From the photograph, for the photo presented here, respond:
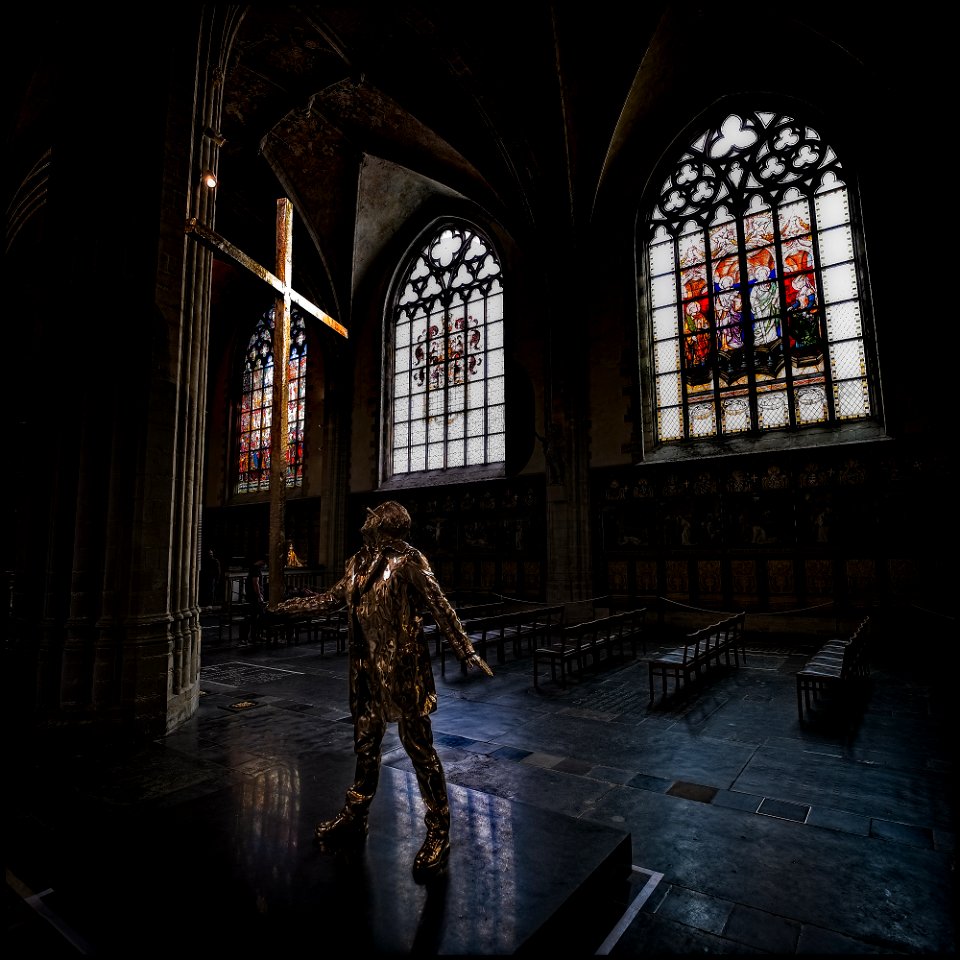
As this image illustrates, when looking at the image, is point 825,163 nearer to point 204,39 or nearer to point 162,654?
point 204,39

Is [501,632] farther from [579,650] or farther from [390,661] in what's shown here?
[390,661]

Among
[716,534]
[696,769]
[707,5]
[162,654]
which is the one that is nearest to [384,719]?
[696,769]

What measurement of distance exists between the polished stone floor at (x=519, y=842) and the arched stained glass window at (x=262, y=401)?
571 inches

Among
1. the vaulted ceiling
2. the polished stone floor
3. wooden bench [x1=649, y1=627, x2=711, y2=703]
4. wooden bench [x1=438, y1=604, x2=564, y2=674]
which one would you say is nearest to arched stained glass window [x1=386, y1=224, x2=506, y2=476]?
the vaulted ceiling

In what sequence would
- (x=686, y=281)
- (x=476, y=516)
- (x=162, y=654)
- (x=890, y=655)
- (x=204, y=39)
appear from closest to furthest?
1. (x=162, y=654)
2. (x=204, y=39)
3. (x=890, y=655)
4. (x=686, y=281)
5. (x=476, y=516)

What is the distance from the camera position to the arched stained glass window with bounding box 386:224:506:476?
15234mm

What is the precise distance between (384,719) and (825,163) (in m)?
13.8

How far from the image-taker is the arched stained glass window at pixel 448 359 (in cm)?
1523

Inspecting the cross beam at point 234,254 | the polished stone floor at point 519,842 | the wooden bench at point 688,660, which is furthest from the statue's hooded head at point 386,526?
the wooden bench at point 688,660

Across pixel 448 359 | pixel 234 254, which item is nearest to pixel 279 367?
pixel 234 254

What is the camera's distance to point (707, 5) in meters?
11.3

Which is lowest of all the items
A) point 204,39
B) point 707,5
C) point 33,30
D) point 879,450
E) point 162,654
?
point 162,654

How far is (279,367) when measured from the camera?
9.82ft

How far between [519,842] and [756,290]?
39.6 ft
